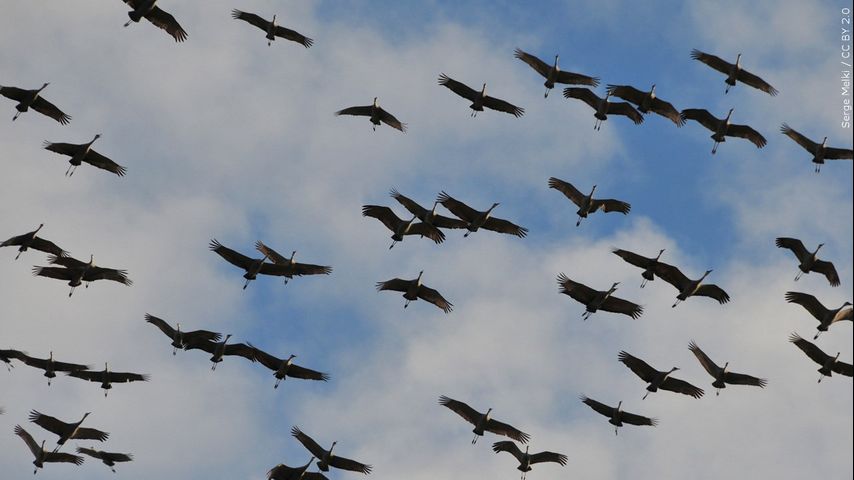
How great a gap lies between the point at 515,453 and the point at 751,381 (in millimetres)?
9652

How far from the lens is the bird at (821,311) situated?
1978 inches

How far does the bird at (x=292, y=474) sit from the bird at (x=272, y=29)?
16929 mm

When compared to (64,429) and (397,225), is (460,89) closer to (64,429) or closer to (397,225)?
(397,225)

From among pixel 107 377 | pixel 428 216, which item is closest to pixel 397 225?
pixel 428 216

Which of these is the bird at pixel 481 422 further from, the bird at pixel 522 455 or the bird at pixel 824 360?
the bird at pixel 824 360

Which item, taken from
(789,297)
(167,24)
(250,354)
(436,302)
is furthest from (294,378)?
(789,297)

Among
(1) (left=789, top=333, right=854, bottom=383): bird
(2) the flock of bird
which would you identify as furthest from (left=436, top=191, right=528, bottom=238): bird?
(1) (left=789, top=333, right=854, bottom=383): bird

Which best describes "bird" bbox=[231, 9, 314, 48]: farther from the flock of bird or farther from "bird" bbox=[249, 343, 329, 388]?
"bird" bbox=[249, 343, 329, 388]

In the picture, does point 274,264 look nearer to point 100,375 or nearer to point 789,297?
point 100,375

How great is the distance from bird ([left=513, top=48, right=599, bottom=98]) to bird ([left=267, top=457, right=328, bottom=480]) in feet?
57.6

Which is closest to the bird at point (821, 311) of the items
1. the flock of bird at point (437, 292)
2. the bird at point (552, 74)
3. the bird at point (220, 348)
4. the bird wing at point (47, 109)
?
the flock of bird at point (437, 292)

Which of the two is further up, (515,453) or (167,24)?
(167,24)

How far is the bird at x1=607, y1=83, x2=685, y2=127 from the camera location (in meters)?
53.8

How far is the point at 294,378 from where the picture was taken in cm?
5447
